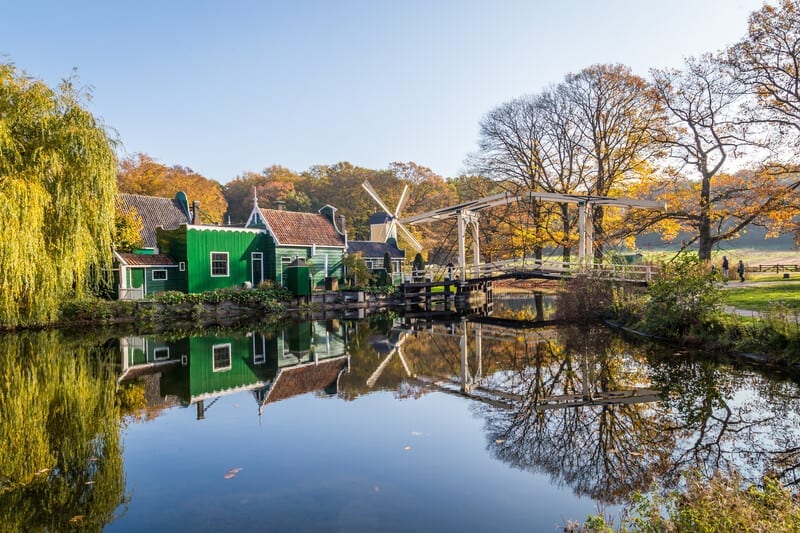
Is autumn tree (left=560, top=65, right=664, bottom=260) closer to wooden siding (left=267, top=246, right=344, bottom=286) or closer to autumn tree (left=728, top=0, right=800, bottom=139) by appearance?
autumn tree (left=728, top=0, right=800, bottom=139)

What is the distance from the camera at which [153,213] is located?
26719mm

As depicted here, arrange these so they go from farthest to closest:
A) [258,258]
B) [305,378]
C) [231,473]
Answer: [258,258] → [305,378] → [231,473]

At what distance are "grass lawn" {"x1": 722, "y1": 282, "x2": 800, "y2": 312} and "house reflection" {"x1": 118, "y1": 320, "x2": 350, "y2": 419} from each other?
9.81 metres

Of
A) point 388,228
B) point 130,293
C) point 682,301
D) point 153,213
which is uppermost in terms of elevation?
point 153,213

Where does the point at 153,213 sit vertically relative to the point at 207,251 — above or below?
above

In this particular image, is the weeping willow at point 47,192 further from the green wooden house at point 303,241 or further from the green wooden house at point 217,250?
the green wooden house at point 303,241

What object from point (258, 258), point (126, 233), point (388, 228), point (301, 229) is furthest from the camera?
point (388, 228)

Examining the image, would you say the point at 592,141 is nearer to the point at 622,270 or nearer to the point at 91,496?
the point at 622,270

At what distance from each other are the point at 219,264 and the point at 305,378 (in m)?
14.9

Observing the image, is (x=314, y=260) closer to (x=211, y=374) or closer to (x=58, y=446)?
(x=211, y=374)

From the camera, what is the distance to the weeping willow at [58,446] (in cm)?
449

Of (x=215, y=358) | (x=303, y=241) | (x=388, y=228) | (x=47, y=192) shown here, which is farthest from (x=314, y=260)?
(x=47, y=192)

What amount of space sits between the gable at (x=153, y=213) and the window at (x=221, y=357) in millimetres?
13219

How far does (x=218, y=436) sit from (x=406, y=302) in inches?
779
